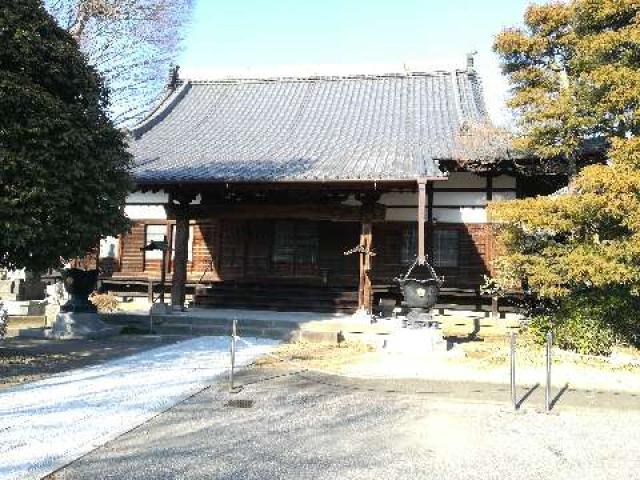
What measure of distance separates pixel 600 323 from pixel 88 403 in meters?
8.39

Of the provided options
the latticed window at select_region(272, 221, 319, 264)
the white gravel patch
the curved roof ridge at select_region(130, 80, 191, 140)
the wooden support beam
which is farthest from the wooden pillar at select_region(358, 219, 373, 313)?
the curved roof ridge at select_region(130, 80, 191, 140)

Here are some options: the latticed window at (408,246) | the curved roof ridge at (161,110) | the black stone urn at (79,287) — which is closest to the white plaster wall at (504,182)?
the latticed window at (408,246)

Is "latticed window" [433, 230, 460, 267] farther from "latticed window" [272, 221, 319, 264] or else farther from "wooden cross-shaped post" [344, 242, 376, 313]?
"latticed window" [272, 221, 319, 264]

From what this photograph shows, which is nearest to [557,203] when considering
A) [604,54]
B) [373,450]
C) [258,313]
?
[604,54]

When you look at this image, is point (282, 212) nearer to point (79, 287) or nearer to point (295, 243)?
point (295, 243)

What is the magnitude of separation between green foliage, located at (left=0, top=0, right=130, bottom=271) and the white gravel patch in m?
2.13

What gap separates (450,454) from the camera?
15.4 ft

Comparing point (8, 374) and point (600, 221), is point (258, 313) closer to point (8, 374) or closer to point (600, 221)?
point (8, 374)

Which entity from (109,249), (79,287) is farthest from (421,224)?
(109,249)

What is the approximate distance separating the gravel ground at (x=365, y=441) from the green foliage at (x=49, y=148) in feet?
12.2

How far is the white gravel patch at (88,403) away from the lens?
4375mm

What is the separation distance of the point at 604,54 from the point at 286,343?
8.07 metres

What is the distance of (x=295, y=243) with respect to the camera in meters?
15.6

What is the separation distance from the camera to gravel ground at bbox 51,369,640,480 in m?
4.22
